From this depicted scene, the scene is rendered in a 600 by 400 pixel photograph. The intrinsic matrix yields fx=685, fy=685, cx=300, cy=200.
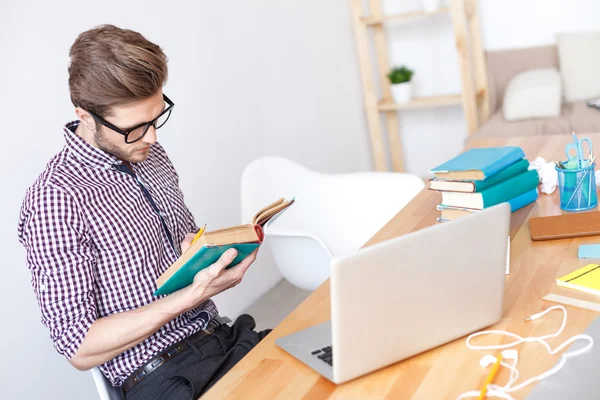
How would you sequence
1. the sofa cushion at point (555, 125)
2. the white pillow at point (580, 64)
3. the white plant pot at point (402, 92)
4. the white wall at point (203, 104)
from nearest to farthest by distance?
the white wall at point (203, 104), the sofa cushion at point (555, 125), the white pillow at point (580, 64), the white plant pot at point (402, 92)

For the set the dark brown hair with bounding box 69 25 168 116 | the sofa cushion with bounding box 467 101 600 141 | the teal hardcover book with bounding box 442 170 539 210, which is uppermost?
the dark brown hair with bounding box 69 25 168 116

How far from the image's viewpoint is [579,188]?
5.56ft

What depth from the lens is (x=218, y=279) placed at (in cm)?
147

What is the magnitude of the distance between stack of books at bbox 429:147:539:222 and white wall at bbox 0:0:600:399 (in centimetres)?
122

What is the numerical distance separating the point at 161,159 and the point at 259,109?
4.75ft

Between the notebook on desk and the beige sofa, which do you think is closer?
the notebook on desk

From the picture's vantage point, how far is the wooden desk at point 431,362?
1088mm

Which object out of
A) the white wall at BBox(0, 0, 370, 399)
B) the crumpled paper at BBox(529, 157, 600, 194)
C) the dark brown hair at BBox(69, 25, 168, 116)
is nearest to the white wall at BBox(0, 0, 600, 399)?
the white wall at BBox(0, 0, 370, 399)

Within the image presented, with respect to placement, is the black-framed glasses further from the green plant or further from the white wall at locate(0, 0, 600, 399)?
the green plant

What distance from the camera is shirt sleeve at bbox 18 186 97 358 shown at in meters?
1.42

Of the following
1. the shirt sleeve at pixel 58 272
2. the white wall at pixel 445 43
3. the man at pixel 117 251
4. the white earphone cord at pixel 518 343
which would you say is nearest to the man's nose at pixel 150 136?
the man at pixel 117 251

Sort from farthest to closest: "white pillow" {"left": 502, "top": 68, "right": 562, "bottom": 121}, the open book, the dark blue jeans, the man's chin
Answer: "white pillow" {"left": 502, "top": 68, "right": 562, "bottom": 121} → the man's chin → the dark blue jeans → the open book

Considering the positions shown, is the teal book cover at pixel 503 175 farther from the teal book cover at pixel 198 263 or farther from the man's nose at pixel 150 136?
the man's nose at pixel 150 136

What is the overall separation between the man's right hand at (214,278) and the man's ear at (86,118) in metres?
0.44
